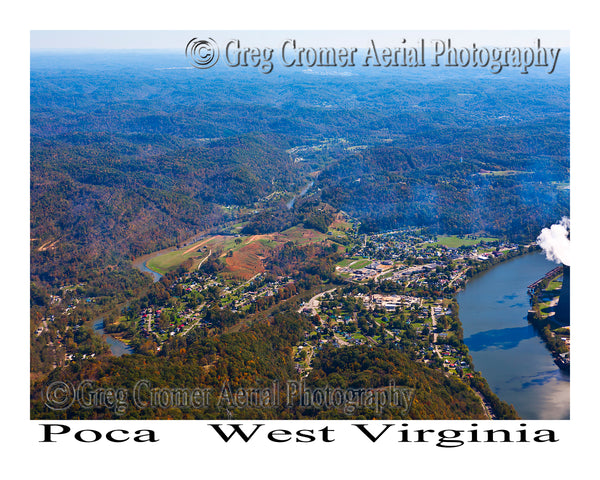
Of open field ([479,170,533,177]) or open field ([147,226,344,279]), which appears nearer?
open field ([147,226,344,279])

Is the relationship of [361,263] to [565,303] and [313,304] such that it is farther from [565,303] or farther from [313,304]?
[565,303]

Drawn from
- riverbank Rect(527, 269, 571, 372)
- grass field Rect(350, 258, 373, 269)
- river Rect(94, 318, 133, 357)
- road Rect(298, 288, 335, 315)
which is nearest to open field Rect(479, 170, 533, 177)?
grass field Rect(350, 258, 373, 269)

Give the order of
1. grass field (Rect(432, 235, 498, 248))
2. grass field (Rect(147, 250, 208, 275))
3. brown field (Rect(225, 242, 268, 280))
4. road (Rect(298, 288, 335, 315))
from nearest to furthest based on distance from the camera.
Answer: road (Rect(298, 288, 335, 315))
brown field (Rect(225, 242, 268, 280))
grass field (Rect(147, 250, 208, 275))
grass field (Rect(432, 235, 498, 248))

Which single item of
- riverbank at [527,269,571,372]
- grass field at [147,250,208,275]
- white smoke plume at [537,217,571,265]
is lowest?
riverbank at [527,269,571,372]

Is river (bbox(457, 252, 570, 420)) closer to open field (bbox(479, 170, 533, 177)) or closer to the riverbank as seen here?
the riverbank

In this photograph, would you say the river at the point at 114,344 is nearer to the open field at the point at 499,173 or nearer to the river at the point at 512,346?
the river at the point at 512,346

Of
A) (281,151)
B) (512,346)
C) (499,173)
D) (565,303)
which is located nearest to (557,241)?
(565,303)

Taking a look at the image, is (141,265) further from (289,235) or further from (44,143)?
(44,143)
